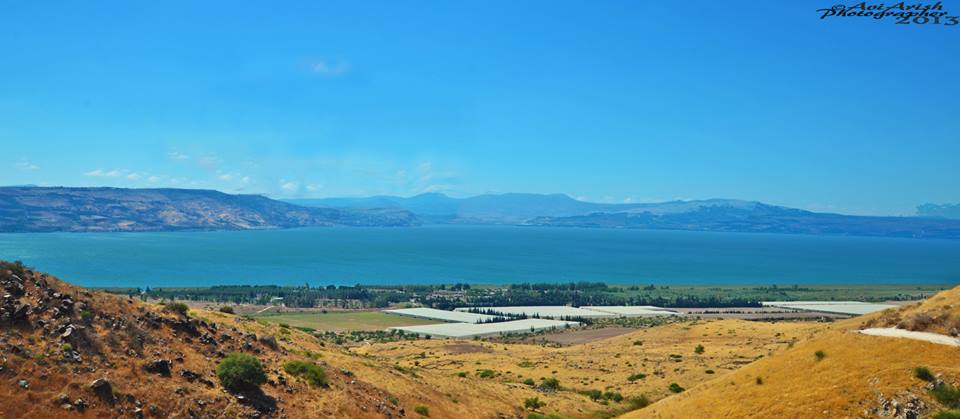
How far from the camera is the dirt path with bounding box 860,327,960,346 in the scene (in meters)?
24.8

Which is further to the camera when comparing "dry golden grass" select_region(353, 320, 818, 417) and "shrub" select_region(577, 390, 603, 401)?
"shrub" select_region(577, 390, 603, 401)

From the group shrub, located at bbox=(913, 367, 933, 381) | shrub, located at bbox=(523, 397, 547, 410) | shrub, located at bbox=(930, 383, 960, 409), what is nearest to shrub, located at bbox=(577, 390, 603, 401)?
shrub, located at bbox=(523, 397, 547, 410)

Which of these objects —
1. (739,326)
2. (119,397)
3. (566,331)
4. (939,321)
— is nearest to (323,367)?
(119,397)

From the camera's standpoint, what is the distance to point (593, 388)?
49906 mm

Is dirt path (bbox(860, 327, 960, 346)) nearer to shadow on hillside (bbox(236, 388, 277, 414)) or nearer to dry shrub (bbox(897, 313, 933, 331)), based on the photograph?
dry shrub (bbox(897, 313, 933, 331))

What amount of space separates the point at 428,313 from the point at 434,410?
129124 mm

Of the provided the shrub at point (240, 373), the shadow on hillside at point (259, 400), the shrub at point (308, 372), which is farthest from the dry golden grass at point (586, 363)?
the shrub at point (240, 373)

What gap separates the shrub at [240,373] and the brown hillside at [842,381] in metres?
18.0

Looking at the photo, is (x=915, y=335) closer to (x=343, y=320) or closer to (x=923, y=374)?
(x=923, y=374)

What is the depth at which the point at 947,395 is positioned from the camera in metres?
21.5

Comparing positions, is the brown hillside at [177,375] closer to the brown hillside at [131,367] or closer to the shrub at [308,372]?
the brown hillside at [131,367]

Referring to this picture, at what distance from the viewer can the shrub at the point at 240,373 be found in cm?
2603

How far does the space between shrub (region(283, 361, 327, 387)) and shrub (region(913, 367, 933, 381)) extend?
78.9 feet

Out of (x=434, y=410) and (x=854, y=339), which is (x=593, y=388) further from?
(x=854, y=339)
